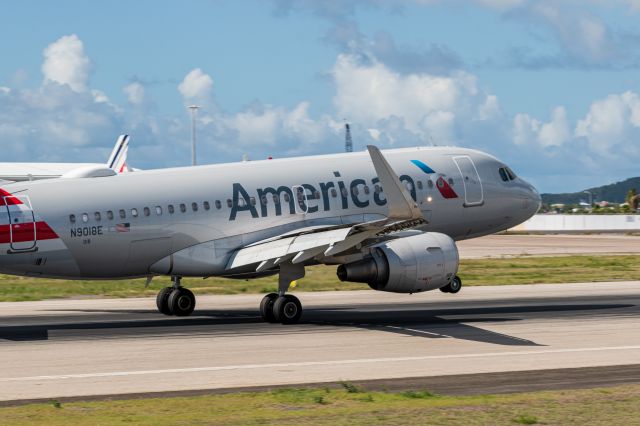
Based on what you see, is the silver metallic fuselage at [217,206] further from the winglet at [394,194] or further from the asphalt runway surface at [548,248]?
the asphalt runway surface at [548,248]

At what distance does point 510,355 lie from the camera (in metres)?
25.5

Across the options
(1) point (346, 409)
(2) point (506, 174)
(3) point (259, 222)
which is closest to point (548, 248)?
(2) point (506, 174)

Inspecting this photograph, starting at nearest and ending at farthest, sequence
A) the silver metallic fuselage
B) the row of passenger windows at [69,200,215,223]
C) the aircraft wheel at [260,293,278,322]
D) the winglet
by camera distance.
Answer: the winglet → the silver metallic fuselage → the row of passenger windows at [69,200,215,223] → the aircraft wheel at [260,293,278,322]

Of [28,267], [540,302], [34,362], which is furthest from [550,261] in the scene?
[34,362]

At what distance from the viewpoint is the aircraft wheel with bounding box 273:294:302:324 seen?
3266cm

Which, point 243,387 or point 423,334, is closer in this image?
point 243,387

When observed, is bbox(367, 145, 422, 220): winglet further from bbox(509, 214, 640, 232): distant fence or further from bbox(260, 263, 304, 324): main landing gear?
bbox(509, 214, 640, 232): distant fence

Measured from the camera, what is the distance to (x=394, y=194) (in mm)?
29312

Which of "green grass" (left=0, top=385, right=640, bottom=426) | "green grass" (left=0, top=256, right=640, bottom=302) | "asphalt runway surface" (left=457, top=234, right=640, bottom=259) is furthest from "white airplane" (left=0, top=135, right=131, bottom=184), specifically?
"green grass" (left=0, top=385, right=640, bottom=426)

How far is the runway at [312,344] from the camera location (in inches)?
878

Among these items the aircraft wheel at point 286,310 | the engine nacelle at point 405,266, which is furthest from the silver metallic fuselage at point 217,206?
the engine nacelle at point 405,266

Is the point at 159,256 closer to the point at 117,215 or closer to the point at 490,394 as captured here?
the point at 117,215

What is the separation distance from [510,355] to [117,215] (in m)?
13.1

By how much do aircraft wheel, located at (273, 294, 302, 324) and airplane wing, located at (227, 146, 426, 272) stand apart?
1109mm
